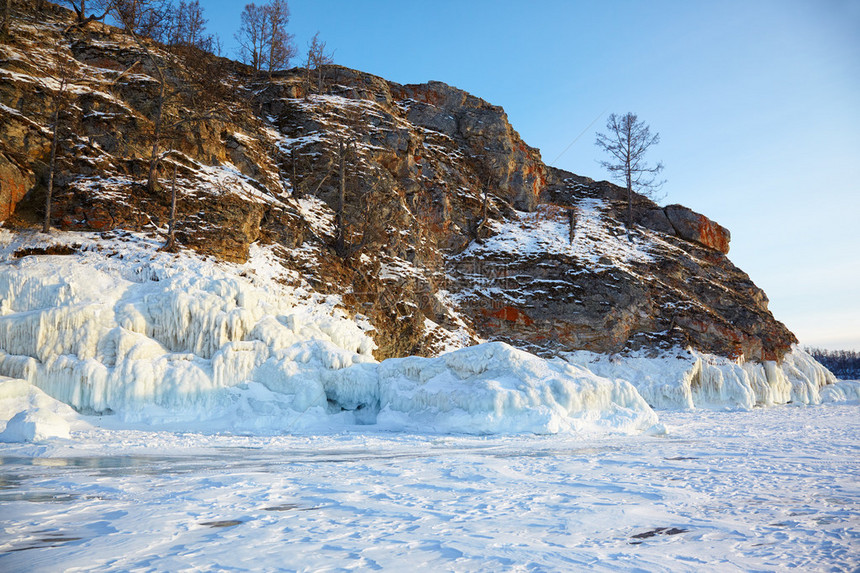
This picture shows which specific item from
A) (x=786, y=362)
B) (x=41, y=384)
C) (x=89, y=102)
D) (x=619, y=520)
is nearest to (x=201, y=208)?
(x=89, y=102)

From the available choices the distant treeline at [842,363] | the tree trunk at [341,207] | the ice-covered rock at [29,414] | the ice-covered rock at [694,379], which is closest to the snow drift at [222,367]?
the ice-covered rock at [29,414]

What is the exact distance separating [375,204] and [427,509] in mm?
22431

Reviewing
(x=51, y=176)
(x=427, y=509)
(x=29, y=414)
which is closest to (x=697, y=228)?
(x=51, y=176)

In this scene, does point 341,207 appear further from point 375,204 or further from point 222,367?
point 222,367

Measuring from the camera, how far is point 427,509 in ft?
18.4

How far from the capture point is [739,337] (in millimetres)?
30172

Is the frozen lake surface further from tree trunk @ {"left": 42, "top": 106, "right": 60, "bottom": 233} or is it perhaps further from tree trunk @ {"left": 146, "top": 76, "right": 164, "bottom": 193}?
tree trunk @ {"left": 146, "top": 76, "right": 164, "bottom": 193}

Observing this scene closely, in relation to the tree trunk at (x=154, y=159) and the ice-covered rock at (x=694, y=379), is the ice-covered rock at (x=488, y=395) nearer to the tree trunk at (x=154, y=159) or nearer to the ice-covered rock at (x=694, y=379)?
the tree trunk at (x=154, y=159)

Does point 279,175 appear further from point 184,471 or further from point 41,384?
point 184,471

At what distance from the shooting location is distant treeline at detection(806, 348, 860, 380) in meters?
86.9

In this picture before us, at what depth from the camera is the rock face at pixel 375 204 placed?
19.8 metres

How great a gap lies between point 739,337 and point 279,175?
28.0 meters

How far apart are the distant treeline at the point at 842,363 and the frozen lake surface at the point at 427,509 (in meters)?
95.3

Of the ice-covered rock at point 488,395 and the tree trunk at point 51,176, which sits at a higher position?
the tree trunk at point 51,176
